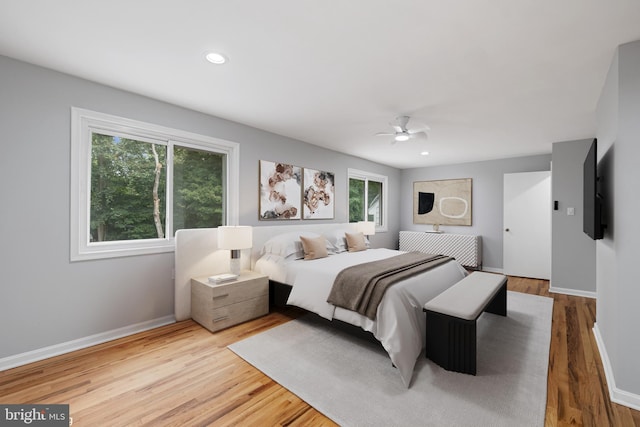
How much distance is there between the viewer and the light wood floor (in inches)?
68.5

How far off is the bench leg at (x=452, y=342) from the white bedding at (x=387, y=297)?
5.8 inches

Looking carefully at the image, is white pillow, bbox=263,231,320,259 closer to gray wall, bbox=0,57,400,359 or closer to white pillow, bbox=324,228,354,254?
white pillow, bbox=324,228,354,254

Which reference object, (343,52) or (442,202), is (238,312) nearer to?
(343,52)

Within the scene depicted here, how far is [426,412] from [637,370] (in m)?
1.46

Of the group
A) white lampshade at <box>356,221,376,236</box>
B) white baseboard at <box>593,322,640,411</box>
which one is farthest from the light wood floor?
white lampshade at <box>356,221,376,236</box>

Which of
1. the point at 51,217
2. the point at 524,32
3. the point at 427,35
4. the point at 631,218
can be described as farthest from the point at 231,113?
the point at 631,218

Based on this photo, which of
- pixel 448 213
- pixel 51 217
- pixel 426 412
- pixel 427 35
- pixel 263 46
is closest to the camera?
pixel 426 412

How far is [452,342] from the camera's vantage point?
224 cm

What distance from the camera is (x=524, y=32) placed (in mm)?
1855

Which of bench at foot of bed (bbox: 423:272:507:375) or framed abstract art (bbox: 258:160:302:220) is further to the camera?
framed abstract art (bbox: 258:160:302:220)

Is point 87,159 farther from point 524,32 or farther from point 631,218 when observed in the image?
point 631,218

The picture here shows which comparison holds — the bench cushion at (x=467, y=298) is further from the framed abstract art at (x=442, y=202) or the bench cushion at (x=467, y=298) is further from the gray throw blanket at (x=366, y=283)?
the framed abstract art at (x=442, y=202)

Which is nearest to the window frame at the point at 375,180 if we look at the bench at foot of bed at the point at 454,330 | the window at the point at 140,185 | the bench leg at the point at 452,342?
the window at the point at 140,185

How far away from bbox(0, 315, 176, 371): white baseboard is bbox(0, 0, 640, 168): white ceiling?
241 cm
